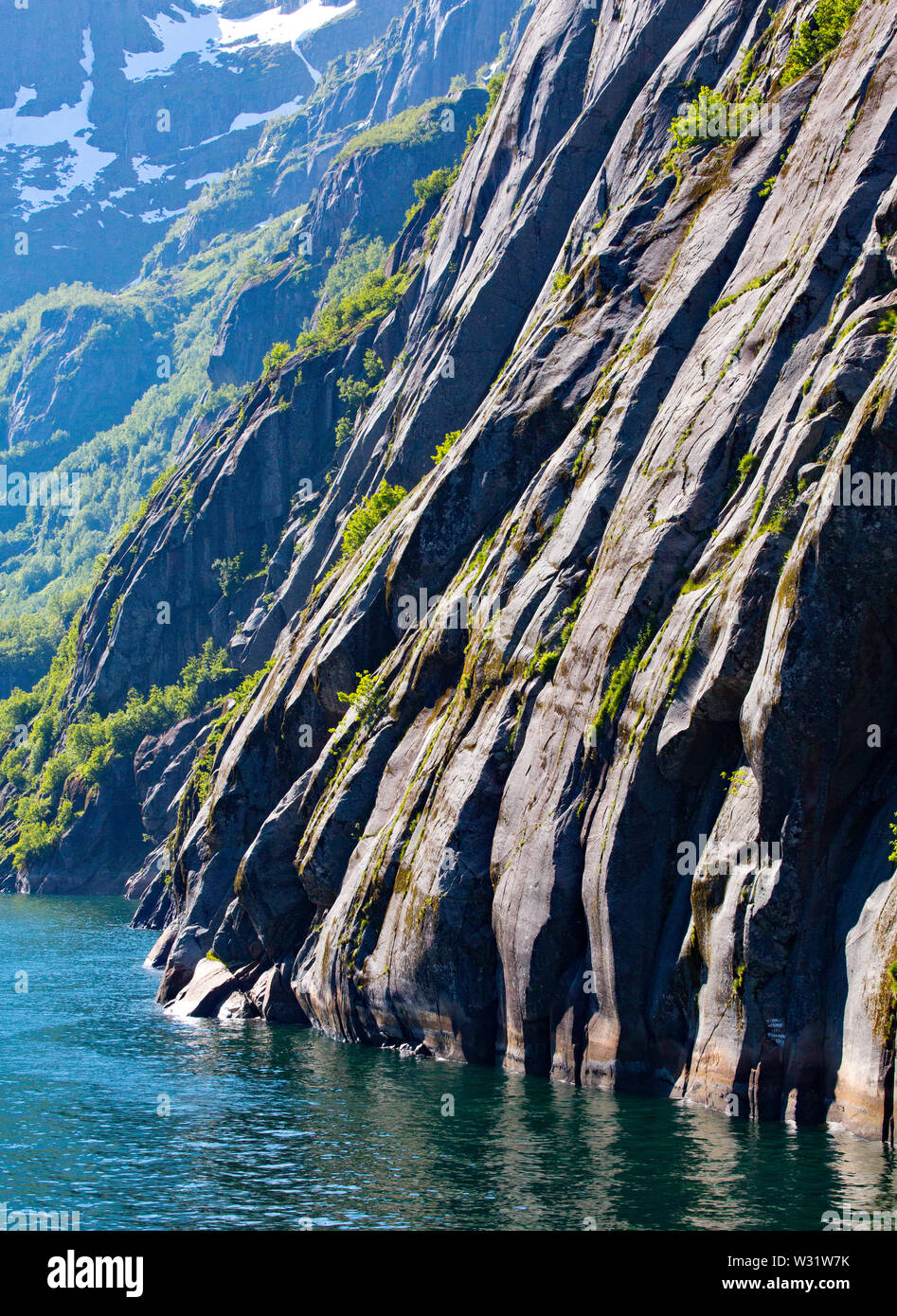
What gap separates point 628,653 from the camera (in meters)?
38.8

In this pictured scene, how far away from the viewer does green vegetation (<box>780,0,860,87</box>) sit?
4475 cm

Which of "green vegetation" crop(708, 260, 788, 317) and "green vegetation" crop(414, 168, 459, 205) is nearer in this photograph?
"green vegetation" crop(708, 260, 788, 317)

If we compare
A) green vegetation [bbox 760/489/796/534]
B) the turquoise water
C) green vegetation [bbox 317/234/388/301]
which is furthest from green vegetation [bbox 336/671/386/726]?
green vegetation [bbox 317/234/388/301]

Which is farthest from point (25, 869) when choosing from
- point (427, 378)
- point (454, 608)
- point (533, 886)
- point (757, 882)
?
point (757, 882)

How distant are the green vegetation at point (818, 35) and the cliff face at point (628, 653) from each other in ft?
3.57

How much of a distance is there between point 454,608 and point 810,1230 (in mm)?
31193

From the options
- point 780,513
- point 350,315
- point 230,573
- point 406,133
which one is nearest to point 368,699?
point 780,513

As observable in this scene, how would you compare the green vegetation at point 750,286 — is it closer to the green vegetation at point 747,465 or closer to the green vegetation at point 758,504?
the green vegetation at point 747,465

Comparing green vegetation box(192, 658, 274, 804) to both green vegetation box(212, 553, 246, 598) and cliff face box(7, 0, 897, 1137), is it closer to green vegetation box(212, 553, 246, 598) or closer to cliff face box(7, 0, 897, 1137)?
cliff face box(7, 0, 897, 1137)

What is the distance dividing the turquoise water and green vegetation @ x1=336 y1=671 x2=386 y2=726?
14.0 m

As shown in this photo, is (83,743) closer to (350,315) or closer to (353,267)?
(350,315)

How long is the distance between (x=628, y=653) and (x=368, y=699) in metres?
18.5

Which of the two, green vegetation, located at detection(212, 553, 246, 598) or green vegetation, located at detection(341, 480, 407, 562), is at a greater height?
green vegetation, located at detection(212, 553, 246, 598)
